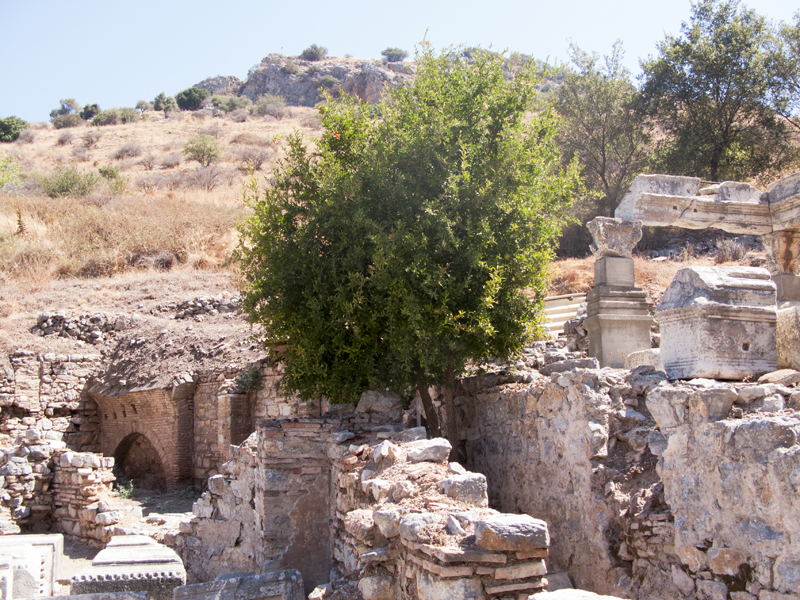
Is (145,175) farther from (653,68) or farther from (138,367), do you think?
(653,68)

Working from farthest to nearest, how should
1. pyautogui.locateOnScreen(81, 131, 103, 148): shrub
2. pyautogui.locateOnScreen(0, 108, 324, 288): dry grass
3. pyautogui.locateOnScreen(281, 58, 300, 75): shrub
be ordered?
pyautogui.locateOnScreen(281, 58, 300, 75): shrub < pyautogui.locateOnScreen(81, 131, 103, 148): shrub < pyautogui.locateOnScreen(0, 108, 324, 288): dry grass

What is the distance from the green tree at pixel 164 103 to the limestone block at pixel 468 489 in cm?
6055

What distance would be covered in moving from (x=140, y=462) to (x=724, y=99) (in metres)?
19.5

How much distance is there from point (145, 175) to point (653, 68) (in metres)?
25.0

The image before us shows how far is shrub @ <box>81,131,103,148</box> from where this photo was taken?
4391 cm

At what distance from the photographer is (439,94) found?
8.20m

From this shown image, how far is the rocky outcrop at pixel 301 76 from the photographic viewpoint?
61.6 metres

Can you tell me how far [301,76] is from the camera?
65.2 m

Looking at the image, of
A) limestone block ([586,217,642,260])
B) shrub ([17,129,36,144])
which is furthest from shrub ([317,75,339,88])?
limestone block ([586,217,642,260])

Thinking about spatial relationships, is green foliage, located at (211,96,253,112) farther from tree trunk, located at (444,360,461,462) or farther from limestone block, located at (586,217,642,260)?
tree trunk, located at (444,360,461,462)

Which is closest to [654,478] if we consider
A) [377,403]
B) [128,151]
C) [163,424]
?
[377,403]

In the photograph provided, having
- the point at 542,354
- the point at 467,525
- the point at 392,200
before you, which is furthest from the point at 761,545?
the point at 542,354

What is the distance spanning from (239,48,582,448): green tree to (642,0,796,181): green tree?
44.8 ft

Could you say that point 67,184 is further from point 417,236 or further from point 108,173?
point 417,236
